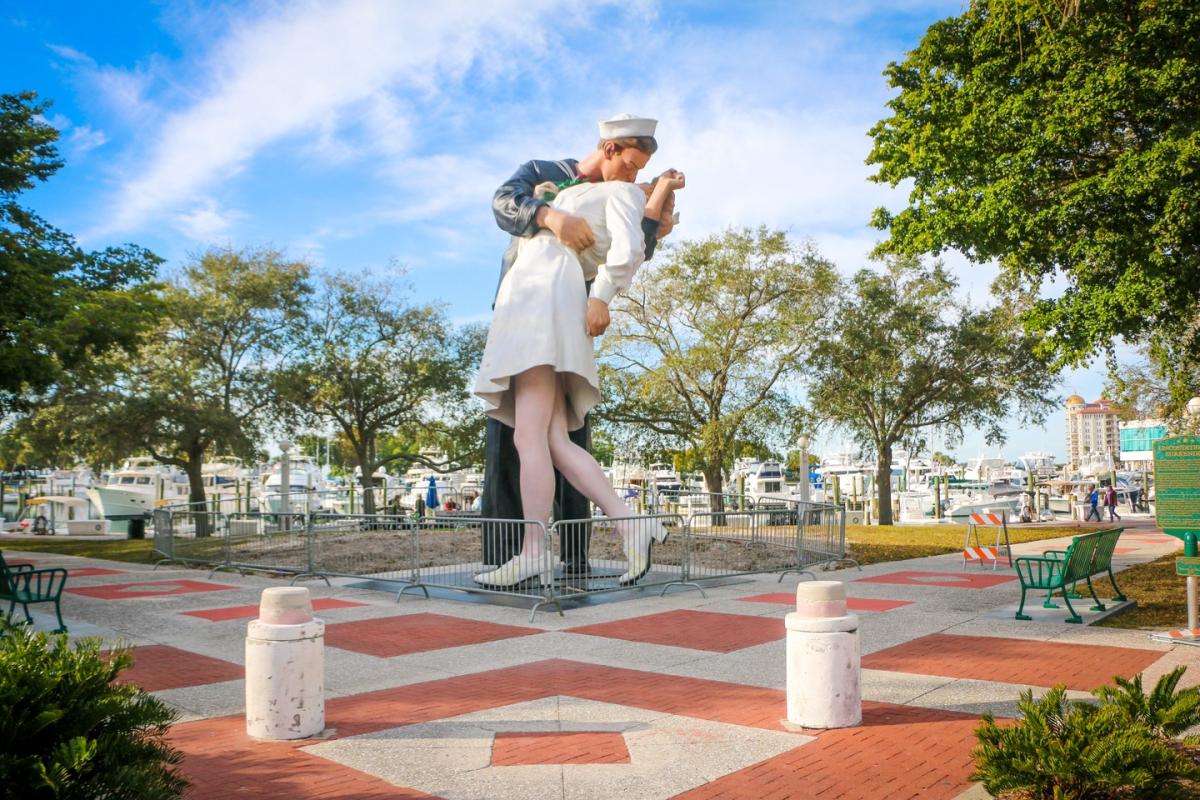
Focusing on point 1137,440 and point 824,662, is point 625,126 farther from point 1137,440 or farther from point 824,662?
point 1137,440

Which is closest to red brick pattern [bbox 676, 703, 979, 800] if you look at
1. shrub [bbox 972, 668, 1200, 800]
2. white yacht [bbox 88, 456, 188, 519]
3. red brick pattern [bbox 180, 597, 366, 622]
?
shrub [bbox 972, 668, 1200, 800]

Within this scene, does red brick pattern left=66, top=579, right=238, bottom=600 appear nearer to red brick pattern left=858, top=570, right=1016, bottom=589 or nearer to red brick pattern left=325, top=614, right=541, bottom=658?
red brick pattern left=325, top=614, right=541, bottom=658

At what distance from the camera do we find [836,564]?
17828mm

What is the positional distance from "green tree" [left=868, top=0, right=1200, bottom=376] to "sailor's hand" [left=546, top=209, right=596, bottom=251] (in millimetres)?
6154

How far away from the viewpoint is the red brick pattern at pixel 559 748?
5.38 metres

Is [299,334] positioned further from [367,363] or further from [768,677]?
[768,677]

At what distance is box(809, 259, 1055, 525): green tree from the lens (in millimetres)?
33906

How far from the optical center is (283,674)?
5867 millimetres

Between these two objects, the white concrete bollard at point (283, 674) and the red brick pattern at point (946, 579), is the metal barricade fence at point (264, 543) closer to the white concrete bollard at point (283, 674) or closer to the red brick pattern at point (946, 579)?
the red brick pattern at point (946, 579)

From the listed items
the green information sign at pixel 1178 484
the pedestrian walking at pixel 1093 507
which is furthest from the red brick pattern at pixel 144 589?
the pedestrian walking at pixel 1093 507

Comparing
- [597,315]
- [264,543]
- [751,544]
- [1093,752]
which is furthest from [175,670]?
[751,544]

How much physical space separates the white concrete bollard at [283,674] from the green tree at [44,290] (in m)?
11.9

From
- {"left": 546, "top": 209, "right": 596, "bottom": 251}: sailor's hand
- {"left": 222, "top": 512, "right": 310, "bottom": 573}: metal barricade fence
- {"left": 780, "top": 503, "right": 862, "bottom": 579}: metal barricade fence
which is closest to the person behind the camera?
{"left": 546, "top": 209, "right": 596, "bottom": 251}: sailor's hand

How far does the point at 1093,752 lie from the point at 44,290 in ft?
58.8
